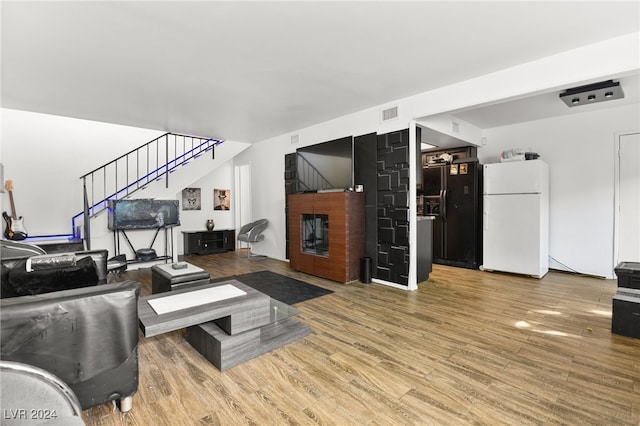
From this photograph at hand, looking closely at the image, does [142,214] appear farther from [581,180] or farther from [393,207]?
[581,180]

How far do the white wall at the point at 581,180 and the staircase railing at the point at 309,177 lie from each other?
367cm

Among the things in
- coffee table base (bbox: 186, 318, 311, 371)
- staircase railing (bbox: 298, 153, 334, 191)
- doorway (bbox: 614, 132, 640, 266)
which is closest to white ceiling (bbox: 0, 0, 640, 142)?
staircase railing (bbox: 298, 153, 334, 191)

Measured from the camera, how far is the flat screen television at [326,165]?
15.4 feet

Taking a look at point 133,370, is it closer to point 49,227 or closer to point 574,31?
point 574,31

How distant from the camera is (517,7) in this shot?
7.15ft

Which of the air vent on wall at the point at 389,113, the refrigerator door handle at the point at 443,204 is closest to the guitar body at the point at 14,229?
the air vent on wall at the point at 389,113

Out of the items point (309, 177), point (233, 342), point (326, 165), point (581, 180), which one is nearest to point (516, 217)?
point (581, 180)

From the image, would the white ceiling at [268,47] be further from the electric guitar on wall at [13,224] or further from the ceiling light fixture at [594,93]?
the electric guitar on wall at [13,224]

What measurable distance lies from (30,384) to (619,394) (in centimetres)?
316

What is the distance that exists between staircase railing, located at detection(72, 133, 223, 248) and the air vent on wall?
3954 mm

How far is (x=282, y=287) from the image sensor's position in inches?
167

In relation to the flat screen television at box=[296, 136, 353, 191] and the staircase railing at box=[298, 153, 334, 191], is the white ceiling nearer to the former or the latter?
the flat screen television at box=[296, 136, 353, 191]

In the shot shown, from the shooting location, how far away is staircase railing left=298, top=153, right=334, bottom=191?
200 inches

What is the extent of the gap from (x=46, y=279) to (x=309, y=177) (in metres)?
3.84
